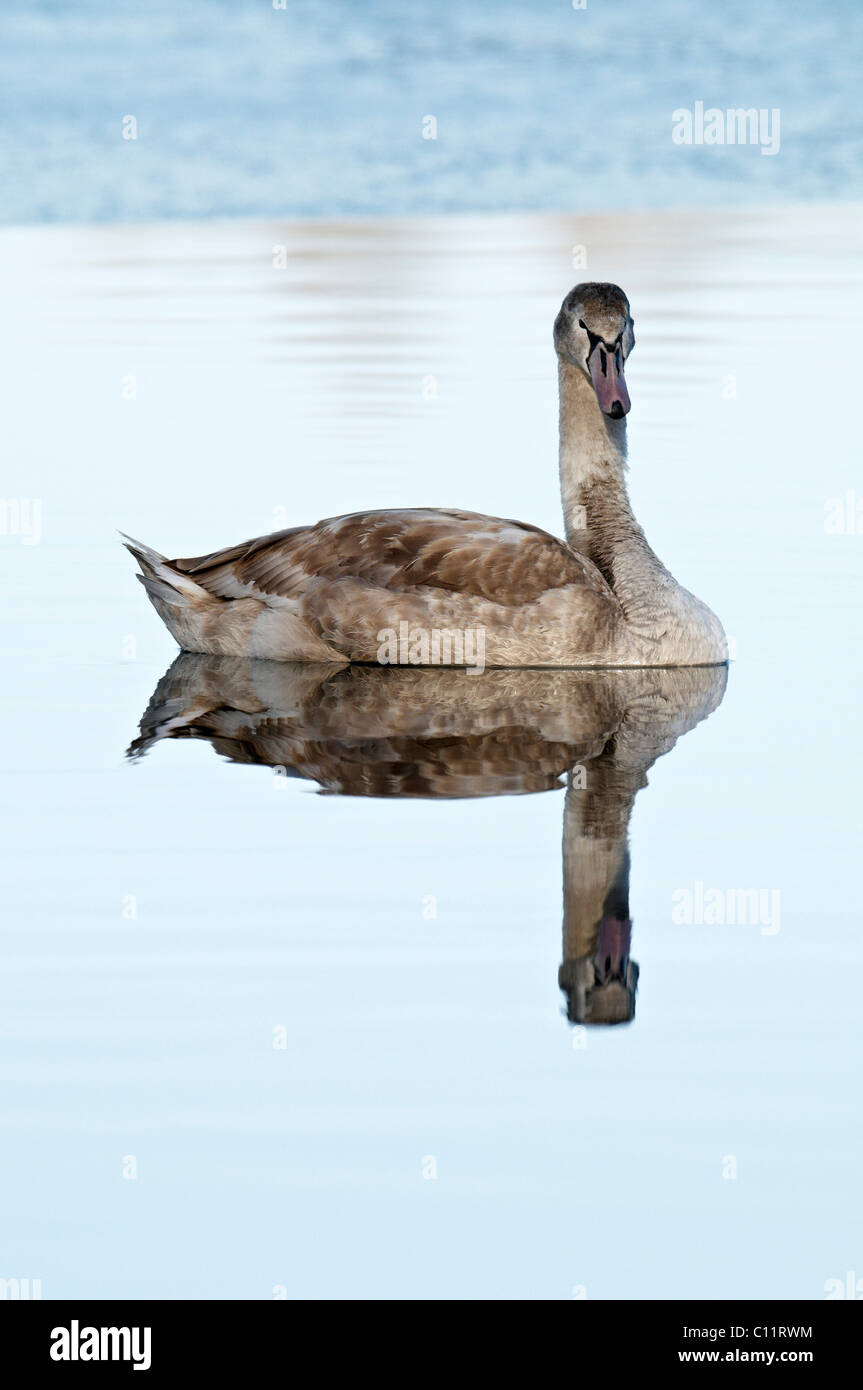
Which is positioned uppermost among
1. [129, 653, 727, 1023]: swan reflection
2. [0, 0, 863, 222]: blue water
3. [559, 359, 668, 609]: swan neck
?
[0, 0, 863, 222]: blue water

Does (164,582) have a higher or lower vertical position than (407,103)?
lower

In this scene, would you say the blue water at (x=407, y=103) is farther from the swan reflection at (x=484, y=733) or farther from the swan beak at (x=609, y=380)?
the swan reflection at (x=484, y=733)

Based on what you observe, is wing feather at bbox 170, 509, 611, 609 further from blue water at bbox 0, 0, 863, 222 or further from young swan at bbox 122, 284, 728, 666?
blue water at bbox 0, 0, 863, 222

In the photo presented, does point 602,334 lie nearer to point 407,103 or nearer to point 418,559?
point 418,559

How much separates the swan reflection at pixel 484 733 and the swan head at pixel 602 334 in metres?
1.39

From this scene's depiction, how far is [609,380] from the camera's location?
11.4m

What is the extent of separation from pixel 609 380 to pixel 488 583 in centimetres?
118

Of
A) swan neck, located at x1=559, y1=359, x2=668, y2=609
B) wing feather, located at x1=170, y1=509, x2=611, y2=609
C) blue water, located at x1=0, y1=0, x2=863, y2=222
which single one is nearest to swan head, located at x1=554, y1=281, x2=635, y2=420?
swan neck, located at x1=559, y1=359, x2=668, y2=609

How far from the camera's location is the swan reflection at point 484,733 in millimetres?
7996

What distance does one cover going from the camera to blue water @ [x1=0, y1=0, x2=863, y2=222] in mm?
29734

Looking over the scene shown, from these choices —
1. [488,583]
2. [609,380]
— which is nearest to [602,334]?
[609,380]

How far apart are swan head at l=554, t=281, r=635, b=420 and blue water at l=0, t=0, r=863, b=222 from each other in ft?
57.4

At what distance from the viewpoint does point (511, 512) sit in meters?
14.1

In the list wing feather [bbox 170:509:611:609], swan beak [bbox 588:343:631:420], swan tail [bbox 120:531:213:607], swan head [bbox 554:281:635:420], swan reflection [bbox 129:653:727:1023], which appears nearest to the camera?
swan reflection [bbox 129:653:727:1023]
